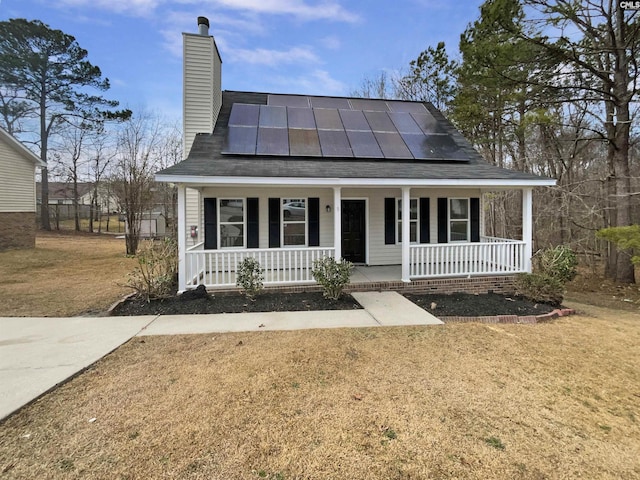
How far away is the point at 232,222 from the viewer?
8406 mm

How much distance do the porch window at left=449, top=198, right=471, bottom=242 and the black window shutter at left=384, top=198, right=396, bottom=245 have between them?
5.37 feet

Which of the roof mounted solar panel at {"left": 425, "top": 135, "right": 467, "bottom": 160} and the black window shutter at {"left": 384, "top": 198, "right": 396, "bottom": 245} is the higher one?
the roof mounted solar panel at {"left": 425, "top": 135, "right": 467, "bottom": 160}

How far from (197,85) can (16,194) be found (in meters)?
12.0

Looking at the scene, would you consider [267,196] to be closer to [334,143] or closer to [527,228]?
[334,143]

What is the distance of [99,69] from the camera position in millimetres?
23016

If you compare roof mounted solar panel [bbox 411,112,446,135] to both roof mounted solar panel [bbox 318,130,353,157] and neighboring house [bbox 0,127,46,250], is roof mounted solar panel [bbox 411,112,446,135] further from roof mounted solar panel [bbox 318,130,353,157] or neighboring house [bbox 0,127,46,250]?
neighboring house [bbox 0,127,46,250]

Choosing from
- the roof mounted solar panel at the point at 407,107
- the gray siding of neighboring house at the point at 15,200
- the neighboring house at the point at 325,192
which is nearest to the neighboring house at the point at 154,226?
the gray siding of neighboring house at the point at 15,200

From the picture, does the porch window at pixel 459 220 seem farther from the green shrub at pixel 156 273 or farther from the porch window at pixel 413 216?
the green shrub at pixel 156 273

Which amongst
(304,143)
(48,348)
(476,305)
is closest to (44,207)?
(304,143)

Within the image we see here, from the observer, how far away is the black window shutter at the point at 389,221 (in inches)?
366

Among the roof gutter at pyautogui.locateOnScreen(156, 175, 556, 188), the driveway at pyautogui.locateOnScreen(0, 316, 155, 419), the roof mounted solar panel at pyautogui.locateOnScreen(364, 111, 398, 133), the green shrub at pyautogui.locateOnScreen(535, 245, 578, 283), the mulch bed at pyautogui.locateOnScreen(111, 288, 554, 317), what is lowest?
the driveway at pyautogui.locateOnScreen(0, 316, 155, 419)

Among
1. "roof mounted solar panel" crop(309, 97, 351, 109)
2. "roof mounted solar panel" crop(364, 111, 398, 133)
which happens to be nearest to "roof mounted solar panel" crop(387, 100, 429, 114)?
"roof mounted solar panel" crop(364, 111, 398, 133)

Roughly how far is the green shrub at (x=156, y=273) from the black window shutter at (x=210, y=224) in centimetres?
83

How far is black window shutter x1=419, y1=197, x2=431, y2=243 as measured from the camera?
9312 millimetres
